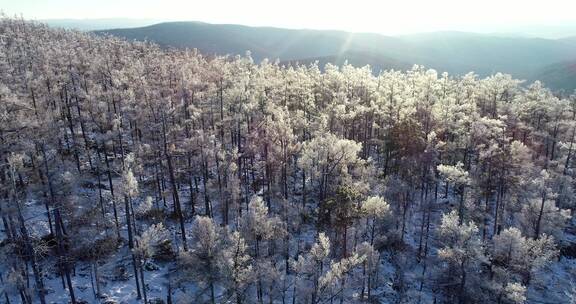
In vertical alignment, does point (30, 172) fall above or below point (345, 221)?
above

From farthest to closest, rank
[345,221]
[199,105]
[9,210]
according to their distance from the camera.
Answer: [199,105]
[345,221]
[9,210]

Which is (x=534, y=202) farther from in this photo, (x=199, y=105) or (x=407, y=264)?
(x=199, y=105)

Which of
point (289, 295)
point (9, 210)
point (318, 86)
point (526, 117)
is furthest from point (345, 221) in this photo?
point (526, 117)

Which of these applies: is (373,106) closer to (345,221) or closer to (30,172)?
(345,221)

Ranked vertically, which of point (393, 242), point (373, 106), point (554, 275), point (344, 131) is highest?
point (373, 106)

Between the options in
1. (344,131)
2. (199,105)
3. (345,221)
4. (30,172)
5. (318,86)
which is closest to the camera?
(30,172)

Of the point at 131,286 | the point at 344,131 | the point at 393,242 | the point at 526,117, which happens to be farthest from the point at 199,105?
the point at 526,117

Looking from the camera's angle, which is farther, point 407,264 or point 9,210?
point 407,264
